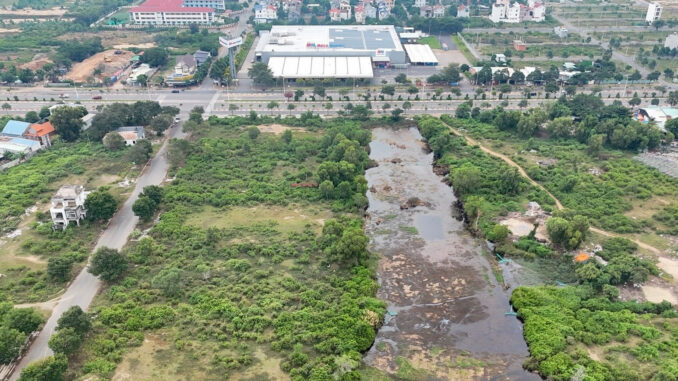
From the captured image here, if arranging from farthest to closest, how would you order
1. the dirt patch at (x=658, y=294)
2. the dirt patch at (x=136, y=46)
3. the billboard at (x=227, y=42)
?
the dirt patch at (x=136, y=46) → the billboard at (x=227, y=42) → the dirt patch at (x=658, y=294)

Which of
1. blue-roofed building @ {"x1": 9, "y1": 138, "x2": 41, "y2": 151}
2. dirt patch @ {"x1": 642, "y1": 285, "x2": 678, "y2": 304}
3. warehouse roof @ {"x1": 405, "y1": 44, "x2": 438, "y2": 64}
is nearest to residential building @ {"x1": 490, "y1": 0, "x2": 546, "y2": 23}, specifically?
warehouse roof @ {"x1": 405, "y1": 44, "x2": 438, "y2": 64}

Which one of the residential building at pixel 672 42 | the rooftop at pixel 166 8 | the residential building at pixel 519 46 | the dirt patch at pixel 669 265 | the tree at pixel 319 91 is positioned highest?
the rooftop at pixel 166 8

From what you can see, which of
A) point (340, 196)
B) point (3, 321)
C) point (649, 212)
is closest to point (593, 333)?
point (649, 212)

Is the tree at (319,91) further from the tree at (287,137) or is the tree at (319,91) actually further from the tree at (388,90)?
the tree at (287,137)

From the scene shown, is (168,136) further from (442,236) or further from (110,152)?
(442,236)

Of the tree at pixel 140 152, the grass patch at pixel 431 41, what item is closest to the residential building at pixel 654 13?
the grass patch at pixel 431 41

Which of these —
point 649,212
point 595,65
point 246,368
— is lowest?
point 246,368
